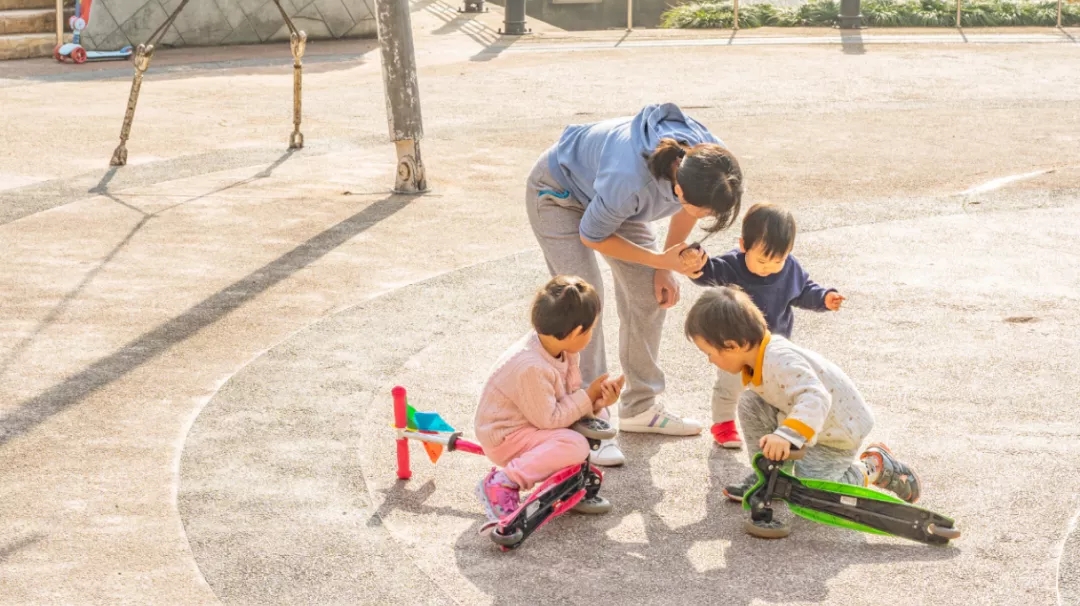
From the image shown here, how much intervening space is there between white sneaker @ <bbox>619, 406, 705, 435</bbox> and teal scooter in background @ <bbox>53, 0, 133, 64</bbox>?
12.8 m

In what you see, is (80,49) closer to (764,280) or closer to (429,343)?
(429,343)

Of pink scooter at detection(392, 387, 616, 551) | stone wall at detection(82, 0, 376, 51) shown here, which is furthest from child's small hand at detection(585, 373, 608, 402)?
stone wall at detection(82, 0, 376, 51)

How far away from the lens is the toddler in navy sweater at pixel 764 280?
16.4 feet

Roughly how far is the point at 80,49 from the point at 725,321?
13.7 metres

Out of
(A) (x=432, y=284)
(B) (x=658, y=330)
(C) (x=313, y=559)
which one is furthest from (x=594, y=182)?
(A) (x=432, y=284)

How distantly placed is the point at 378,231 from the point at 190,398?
10.2 ft

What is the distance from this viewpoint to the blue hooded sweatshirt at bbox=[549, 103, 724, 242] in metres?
4.79

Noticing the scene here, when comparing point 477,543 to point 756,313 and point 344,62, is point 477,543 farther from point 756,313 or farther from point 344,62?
point 344,62

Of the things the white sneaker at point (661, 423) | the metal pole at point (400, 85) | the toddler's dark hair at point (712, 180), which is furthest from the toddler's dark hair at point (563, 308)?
the metal pole at point (400, 85)

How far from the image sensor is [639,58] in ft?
54.5

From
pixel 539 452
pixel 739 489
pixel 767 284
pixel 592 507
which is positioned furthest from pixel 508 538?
pixel 767 284

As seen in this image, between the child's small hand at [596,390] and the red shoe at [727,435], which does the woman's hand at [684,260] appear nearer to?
the child's small hand at [596,390]

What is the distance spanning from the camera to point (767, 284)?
16.9 ft

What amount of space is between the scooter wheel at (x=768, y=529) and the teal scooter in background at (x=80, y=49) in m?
13.8
